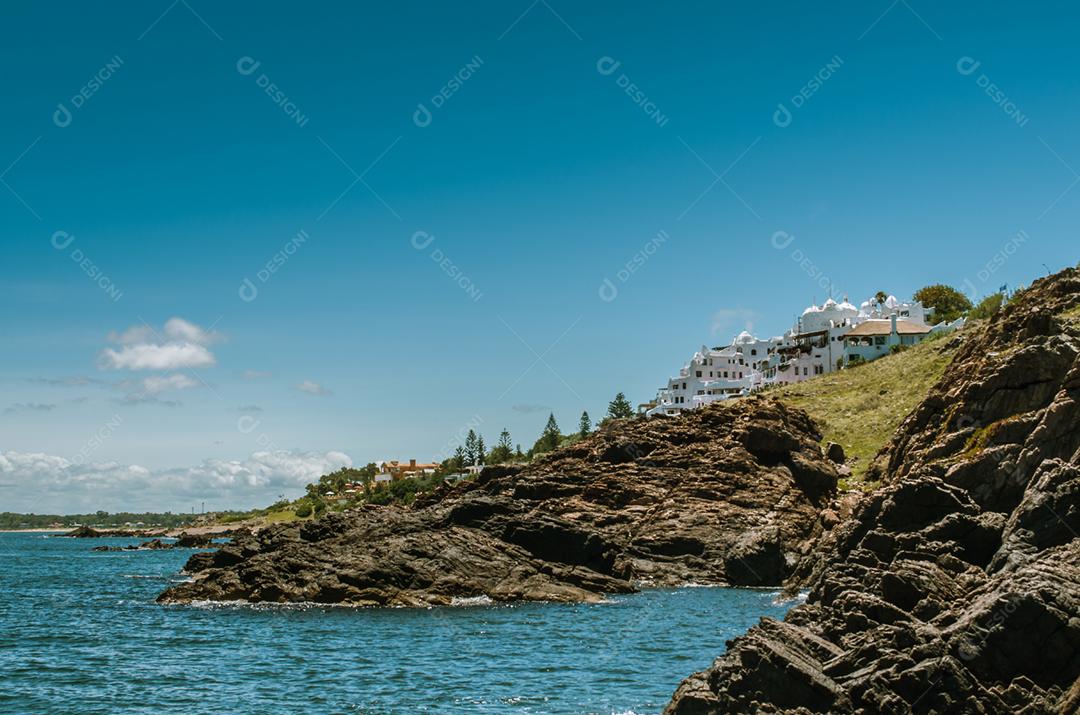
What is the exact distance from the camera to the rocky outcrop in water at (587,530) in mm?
63219

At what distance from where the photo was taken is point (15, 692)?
123ft

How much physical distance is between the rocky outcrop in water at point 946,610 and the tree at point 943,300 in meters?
136

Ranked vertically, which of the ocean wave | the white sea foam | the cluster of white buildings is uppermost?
the cluster of white buildings

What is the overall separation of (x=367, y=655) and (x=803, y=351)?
132 metres

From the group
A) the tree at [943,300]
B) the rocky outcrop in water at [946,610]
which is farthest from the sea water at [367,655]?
the tree at [943,300]

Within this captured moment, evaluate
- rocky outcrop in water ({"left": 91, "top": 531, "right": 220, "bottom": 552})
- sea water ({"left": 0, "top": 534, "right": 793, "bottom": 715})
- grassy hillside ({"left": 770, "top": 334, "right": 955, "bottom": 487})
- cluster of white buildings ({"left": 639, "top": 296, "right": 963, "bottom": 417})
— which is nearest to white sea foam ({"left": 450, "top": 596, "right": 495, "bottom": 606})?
sea water ({"left": 0, "top": 534, "right": 793, "bottom": 715})

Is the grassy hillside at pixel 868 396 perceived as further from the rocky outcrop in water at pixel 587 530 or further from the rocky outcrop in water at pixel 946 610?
the rocky outcrop in water at pixel 946 610

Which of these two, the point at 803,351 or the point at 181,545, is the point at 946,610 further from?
the point at 181,545

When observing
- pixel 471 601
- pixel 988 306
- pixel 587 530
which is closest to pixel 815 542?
pixel 587 530

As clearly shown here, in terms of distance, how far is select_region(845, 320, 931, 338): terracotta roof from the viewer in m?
153

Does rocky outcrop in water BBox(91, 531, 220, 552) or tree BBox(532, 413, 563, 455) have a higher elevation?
tree BBox(532, 413, 563, 455)

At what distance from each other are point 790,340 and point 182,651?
143 m

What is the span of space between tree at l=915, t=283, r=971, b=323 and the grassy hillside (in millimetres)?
35658

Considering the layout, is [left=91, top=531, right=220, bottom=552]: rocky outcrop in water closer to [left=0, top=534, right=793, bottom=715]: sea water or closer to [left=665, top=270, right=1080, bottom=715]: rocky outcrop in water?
[left=0, top=534, right=793, bottom=715]: sea water
